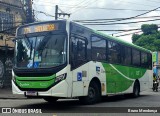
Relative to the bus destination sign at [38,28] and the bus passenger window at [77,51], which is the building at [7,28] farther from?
the bus passenger window at [77,51]

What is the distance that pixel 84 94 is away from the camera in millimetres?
13094

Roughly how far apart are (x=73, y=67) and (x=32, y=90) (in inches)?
67.9

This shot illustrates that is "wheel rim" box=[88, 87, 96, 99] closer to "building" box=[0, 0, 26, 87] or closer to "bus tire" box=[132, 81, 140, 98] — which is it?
"bus tire" box=[132, 81, 140, 98]

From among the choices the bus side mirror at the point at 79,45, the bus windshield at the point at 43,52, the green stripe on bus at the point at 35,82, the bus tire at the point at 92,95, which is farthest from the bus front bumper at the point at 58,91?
the bus tire at the point at 92,95

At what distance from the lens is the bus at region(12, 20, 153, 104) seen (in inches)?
466

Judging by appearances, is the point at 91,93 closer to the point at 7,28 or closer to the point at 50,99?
the point at 50,99

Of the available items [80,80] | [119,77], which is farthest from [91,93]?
[119,77]

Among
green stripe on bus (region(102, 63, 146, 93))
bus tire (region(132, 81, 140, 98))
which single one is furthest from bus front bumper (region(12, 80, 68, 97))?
bus tire (region(132, 81, 140, 98))

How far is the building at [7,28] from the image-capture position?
26.4 meters

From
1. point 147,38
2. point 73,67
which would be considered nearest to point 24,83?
point 73,67

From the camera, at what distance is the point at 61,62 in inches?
468

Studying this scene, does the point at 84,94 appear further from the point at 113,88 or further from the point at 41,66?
the point at 113,88

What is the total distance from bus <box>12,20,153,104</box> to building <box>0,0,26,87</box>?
12676mm

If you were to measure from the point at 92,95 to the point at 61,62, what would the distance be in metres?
2.77
